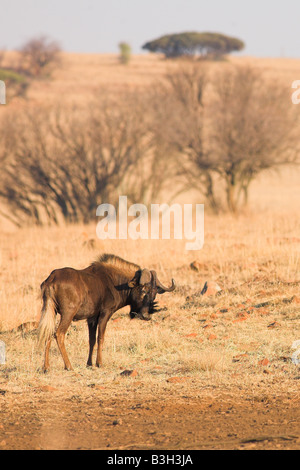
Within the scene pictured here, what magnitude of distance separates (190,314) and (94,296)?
8.88ft

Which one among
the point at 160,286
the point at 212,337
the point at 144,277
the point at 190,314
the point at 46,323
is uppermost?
the point at 144,277

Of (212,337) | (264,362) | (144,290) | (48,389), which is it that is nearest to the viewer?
(48,389)

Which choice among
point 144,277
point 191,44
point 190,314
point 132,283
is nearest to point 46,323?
point 132,283

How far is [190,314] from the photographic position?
9812 mm

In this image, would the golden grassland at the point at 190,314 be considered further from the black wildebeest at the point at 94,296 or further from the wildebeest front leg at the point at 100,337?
the black wildebeest at the point at 94,296

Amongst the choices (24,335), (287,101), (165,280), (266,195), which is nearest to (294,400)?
(24,335)

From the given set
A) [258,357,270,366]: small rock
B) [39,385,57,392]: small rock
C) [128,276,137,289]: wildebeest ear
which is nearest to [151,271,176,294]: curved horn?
[128,276,137,289]: wildebeest ear

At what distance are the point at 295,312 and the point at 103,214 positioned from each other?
1467 centimetres

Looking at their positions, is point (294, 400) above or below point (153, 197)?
above

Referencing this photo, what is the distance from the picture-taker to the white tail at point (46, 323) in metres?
7.12

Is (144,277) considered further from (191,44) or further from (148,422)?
(191,44)

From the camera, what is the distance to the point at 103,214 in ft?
76.7
